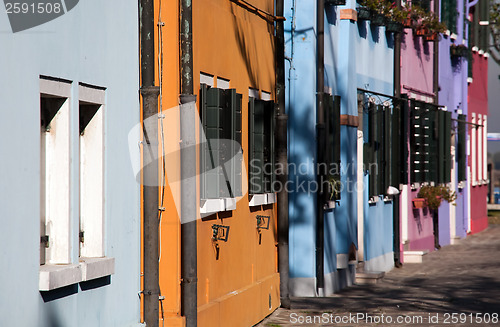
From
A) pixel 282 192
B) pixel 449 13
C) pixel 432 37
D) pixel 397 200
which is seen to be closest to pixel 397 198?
pixel 397 200

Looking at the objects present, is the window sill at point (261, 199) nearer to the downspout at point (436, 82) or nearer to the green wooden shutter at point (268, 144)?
the green wooden shutter at point (268, 144)

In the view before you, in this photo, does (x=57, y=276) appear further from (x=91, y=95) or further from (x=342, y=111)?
(x=342, y=111)

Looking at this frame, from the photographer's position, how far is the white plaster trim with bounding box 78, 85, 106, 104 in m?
7.55

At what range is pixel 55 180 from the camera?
7246 millimetres

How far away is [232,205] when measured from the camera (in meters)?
11.0

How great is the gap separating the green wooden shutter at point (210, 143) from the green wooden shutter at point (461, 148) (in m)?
17.5

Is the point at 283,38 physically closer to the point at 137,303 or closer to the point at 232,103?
the point at 232,103

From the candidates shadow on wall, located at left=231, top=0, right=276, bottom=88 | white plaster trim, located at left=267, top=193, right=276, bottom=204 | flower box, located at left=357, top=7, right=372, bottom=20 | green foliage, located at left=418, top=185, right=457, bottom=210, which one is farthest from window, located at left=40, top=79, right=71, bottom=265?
green foliage, located at left=418, top=185, right=457, bottom=210

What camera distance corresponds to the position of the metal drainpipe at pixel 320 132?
15.1 m

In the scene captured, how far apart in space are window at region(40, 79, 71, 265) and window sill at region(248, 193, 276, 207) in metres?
5.07

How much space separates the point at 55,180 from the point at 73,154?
238 millimetres

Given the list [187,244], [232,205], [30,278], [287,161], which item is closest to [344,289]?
[287,161]

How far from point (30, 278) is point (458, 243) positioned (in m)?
21.0

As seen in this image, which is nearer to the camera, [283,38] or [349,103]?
[283,38]
